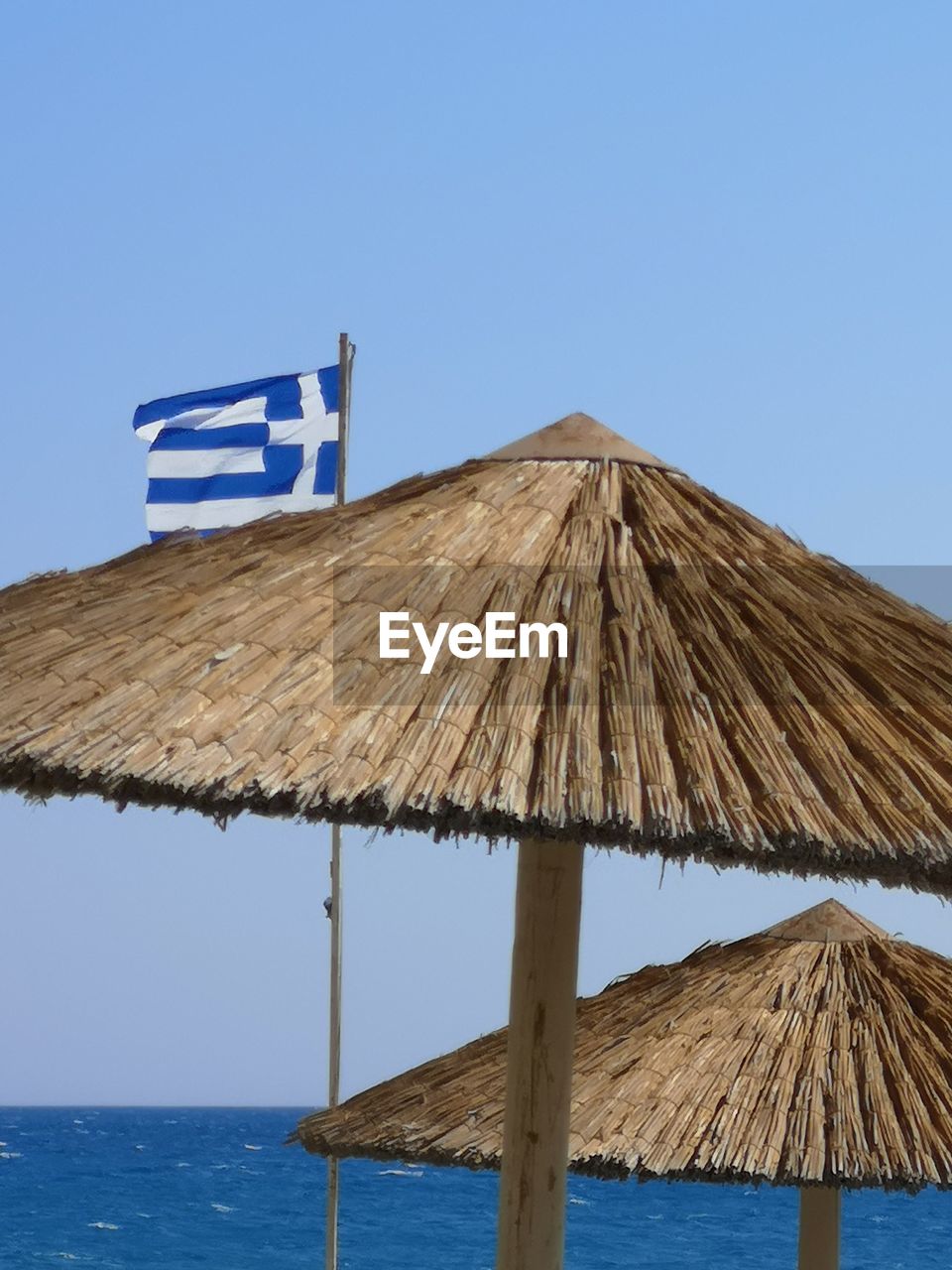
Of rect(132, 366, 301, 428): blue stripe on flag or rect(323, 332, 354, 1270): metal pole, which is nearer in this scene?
rect(323, 332, 354, 1270): metal pole

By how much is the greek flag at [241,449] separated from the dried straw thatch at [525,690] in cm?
500

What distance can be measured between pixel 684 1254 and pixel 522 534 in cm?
3600

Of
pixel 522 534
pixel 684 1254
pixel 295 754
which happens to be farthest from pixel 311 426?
pixel 684 1254

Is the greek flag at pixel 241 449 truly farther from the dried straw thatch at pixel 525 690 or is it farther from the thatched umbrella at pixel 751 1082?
the dried straw thatch at pixel 525 690

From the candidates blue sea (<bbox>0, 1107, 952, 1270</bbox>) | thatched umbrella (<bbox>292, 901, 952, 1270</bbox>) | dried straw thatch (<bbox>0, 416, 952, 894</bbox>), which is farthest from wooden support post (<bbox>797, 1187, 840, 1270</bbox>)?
blue sea (<bbox>0, 1107, 952, 1270</bbox>)

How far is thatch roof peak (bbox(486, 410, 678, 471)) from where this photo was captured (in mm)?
4554

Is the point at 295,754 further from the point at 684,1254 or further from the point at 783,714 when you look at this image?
the point at 684,1254

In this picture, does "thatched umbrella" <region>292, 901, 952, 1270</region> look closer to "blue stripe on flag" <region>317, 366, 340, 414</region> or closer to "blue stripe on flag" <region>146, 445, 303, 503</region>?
"blue stripe on flag" <region>146, 445, 303, 503</region>

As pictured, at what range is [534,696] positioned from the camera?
3.64 meters

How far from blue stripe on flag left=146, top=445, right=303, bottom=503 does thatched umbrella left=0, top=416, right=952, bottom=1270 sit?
486 centimetres

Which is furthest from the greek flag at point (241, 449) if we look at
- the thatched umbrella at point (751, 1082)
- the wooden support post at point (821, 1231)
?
the wooden support post at point (821, 1231)

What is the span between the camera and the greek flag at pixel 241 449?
940 centimetres

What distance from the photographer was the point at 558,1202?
167 inches

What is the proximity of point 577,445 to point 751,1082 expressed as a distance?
220 cm
